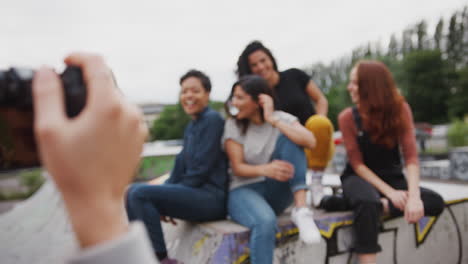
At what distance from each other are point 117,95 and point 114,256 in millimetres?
232

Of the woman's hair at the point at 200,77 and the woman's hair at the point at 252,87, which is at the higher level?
the woman's hair at the point at 200,77

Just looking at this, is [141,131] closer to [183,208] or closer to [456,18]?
[183,208]

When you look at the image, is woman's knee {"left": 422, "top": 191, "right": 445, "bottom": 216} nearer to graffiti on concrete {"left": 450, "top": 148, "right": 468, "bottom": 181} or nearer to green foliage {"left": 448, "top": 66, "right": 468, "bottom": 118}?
graffiti on concrete {"left": 450, "top": 148, "right": 468, "bottom": 181}

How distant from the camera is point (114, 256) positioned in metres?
0.44

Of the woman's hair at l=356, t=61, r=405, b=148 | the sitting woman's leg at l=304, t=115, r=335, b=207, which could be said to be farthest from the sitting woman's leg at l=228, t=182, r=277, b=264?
the woman's hair at l=356, t=61, r=405, b=148

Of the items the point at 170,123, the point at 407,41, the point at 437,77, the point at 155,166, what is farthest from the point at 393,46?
the point at 155,166

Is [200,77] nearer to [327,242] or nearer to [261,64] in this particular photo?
[261,64]

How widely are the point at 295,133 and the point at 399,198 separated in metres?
1.07

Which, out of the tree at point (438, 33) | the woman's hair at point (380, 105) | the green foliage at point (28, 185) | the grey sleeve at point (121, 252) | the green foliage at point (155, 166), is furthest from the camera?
the tree at point (438, 33)

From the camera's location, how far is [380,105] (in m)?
2.93

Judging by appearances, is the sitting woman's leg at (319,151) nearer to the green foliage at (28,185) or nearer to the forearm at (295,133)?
the forearm at (295,133)

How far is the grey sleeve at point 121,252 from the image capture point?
434 mm

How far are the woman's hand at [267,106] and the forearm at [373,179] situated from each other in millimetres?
998

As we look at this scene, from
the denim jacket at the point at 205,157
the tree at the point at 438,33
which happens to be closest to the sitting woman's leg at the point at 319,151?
the denim jacket at the point at 205,157
